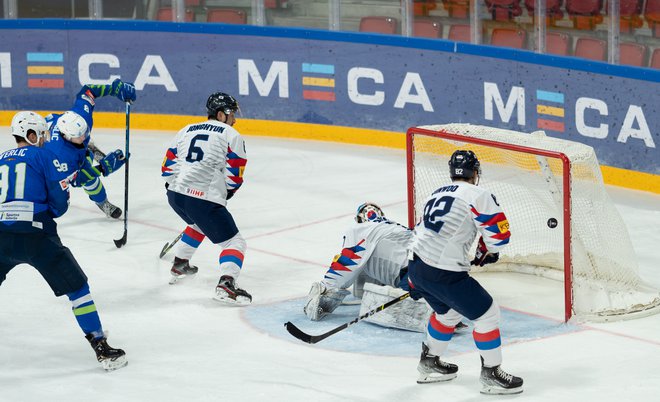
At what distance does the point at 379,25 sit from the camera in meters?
12.0

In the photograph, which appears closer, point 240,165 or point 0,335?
point 0,335

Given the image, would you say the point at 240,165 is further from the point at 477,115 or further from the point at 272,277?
the point at 477,115

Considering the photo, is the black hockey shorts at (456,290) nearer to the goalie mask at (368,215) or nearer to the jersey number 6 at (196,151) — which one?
the goalie mask at (368,215)

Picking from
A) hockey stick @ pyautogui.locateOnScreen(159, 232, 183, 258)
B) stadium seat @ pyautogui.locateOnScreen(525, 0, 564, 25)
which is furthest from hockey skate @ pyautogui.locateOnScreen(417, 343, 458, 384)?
stadium seat @ pyautogui.locateOnScreen(525, 0, 564, 25)

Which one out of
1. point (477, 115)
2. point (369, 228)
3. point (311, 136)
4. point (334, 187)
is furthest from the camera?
point (311, 136)

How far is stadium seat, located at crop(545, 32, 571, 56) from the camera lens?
10602 mm

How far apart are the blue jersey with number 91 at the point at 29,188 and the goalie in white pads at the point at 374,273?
5.36 ft

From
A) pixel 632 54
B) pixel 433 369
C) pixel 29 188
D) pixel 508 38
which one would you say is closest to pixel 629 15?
pixel 632 54

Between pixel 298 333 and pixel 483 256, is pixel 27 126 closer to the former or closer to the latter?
pixel 298 333

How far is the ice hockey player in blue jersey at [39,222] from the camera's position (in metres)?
6.28

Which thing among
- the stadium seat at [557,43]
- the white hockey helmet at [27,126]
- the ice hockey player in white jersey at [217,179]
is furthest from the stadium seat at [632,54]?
the white hockey helmet at [27,126]

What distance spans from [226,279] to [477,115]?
4353mm

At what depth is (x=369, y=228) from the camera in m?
7.11

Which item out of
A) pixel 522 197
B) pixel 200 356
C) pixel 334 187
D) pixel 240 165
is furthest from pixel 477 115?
pixel 200 356
